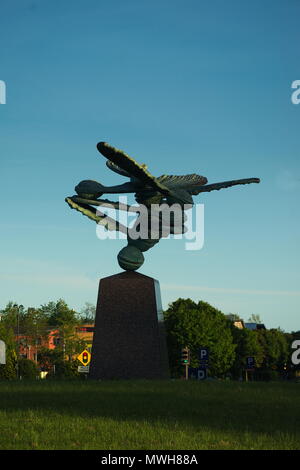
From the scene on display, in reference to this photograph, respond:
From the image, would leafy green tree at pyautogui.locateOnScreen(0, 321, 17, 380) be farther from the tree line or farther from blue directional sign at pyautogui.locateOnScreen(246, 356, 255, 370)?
blue directional sign at pyautogui.locateOnScreen(246, 356, 255, 370)

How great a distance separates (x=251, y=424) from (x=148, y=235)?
38.0 feet

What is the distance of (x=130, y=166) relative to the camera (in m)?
20.0

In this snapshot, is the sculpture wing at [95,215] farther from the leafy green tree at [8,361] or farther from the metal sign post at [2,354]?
the leafy green tree at [8,361]

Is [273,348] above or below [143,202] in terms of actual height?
below

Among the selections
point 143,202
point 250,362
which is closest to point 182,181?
point 143,202

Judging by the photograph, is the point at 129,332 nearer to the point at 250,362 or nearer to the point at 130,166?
the point at 130,166

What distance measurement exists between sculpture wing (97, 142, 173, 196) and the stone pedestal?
3406mm

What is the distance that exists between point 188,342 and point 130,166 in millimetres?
38600

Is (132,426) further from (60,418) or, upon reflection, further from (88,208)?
(88,208)

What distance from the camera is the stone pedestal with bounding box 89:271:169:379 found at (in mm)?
21234

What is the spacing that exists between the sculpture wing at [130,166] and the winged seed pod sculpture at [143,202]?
1.24 feet

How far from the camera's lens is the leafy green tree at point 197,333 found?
56.4 m

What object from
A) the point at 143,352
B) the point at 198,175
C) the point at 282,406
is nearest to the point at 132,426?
the point at 282,406

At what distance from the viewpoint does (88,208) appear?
898 inches
